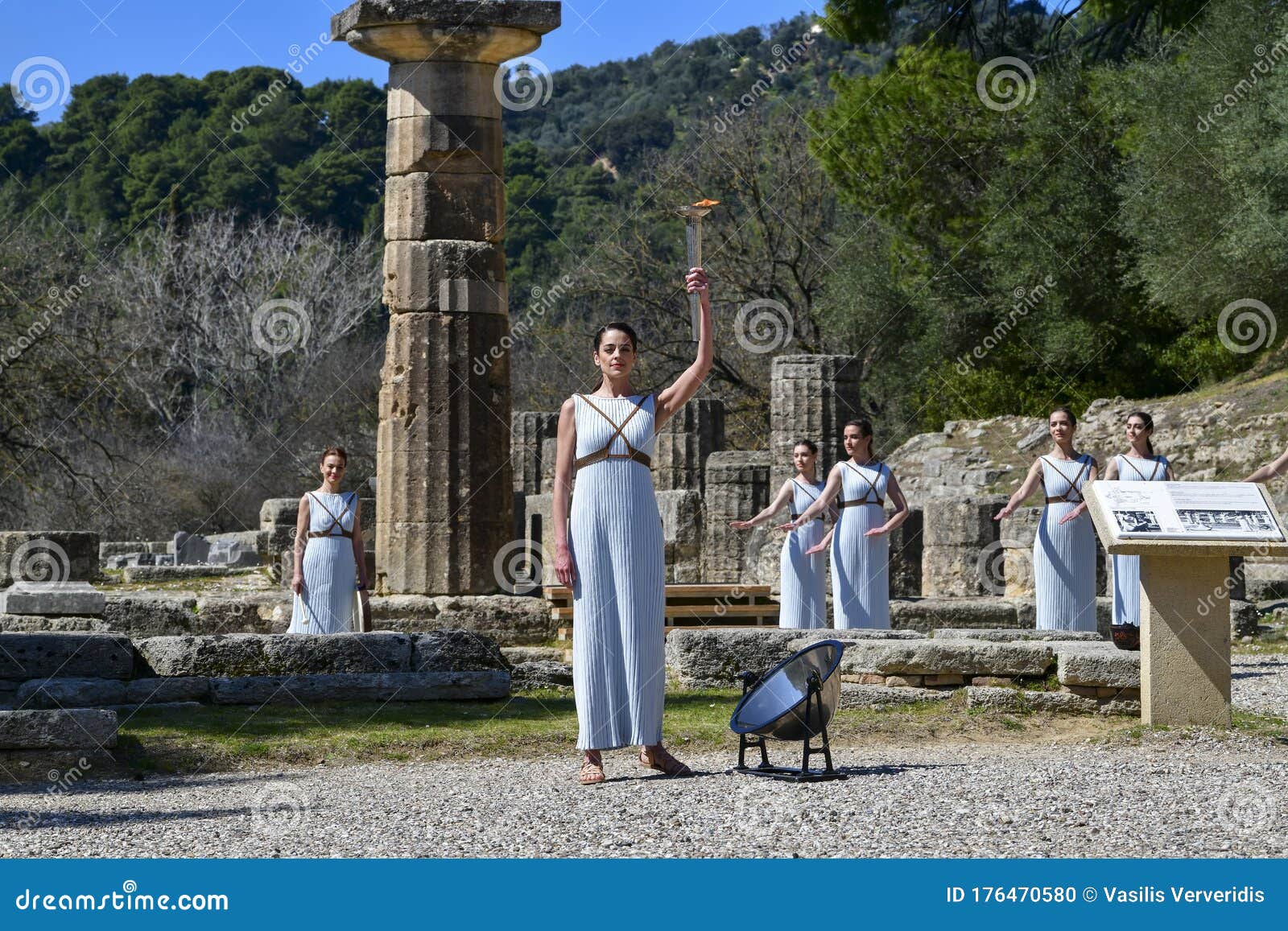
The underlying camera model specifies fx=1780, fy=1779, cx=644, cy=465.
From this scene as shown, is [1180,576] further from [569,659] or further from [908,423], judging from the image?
[908,423]

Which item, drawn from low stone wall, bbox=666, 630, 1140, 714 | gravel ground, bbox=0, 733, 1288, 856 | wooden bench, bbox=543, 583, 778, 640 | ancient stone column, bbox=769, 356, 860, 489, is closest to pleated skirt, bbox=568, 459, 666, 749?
gravel ground, bbox=0, 733, 1288, 856

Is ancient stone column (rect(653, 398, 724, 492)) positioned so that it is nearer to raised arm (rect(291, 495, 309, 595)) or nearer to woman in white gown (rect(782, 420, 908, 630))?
woman in white gown (rect(782, 420, 908, 630))

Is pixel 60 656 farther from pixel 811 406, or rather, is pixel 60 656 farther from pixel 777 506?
pixel 811 406

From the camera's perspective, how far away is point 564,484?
795 centimetres

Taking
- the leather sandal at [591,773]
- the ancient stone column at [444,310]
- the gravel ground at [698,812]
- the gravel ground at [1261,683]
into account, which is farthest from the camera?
the ancient stone column at [444,310]

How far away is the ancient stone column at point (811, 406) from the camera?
22281mm

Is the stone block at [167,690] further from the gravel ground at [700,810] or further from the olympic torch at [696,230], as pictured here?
the olympic torch at [696,230]

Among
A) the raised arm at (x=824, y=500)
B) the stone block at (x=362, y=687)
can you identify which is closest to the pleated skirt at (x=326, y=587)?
the stone block at (x=362, y=687)

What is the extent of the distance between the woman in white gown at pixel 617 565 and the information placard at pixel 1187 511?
265 cm

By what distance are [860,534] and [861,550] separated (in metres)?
0.11

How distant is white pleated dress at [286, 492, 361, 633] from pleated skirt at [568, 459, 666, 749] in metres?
4.64

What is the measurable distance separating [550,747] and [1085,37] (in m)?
28.3

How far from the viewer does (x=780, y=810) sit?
670 cm

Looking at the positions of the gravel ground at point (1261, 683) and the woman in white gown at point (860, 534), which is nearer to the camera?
the gravel ground at point (1261, 683)
